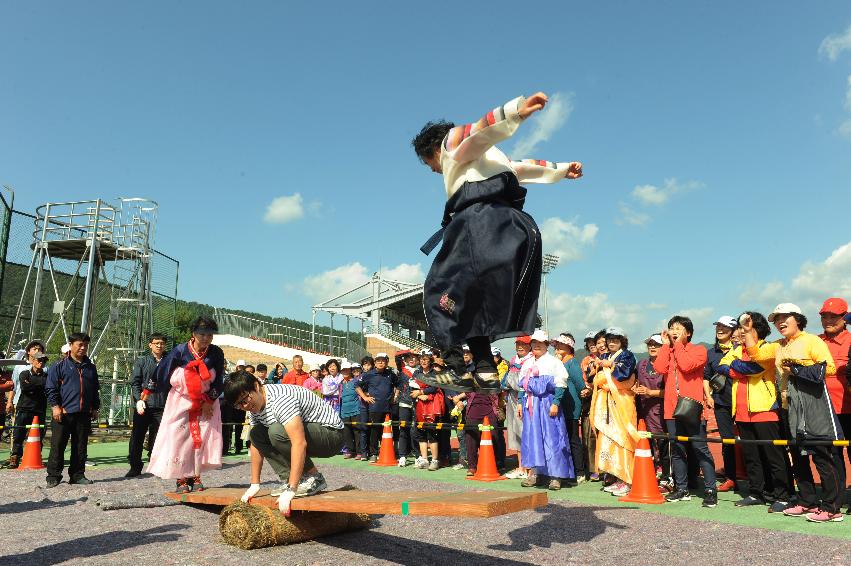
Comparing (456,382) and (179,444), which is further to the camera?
(179,444)

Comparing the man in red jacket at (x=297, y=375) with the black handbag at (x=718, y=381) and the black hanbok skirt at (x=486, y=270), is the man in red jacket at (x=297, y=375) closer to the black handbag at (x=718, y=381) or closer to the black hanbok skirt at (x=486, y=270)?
the black handbag at (x=718, y=381)

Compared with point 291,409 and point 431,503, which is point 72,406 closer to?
point 291,409

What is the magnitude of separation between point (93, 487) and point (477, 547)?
5365mm

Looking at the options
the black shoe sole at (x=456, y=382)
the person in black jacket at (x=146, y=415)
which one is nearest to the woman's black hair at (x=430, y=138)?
the black shoe sole at (x=456, y=382)

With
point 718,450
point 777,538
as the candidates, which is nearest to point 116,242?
point 718,450

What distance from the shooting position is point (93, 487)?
7.59 metres

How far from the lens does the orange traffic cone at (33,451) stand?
9.49 meters

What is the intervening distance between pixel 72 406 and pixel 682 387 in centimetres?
751

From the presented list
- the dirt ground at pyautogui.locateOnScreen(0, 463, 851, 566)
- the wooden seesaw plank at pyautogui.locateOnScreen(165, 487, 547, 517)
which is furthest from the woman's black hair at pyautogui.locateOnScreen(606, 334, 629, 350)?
the wooden seesaw plank at pyautogui.locateOnScreen(165, 487, 547, 517)

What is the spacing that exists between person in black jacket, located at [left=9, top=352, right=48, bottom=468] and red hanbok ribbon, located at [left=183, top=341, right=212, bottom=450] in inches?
179

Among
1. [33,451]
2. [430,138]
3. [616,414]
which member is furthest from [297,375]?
[430,138]

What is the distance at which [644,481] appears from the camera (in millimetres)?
6688

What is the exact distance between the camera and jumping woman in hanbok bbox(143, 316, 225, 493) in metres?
6.75

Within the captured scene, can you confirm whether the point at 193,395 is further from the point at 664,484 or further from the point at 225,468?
the point at 664,484
